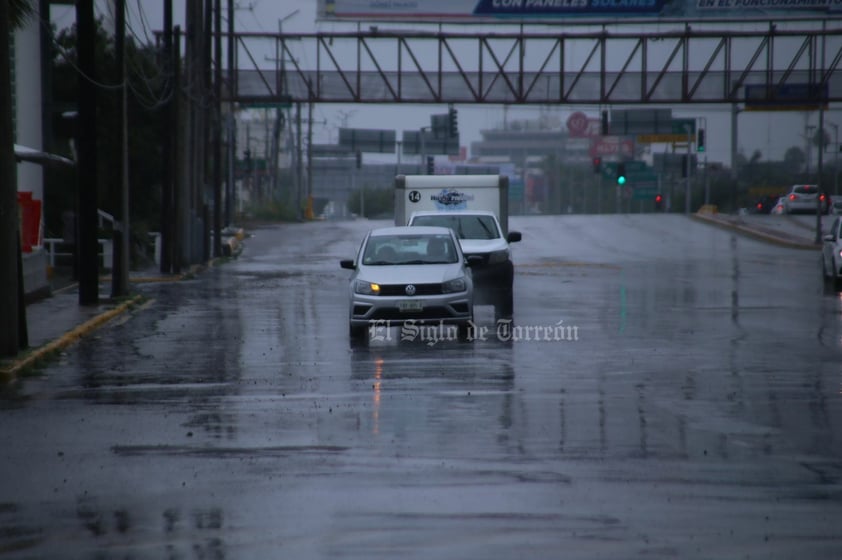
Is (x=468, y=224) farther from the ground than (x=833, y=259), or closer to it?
farther from the ground

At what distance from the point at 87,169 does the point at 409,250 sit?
24.8 feet

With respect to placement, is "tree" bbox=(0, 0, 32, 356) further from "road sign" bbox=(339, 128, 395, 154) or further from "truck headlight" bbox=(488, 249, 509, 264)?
"road sign" bbox=(339, 128, 395, 154)

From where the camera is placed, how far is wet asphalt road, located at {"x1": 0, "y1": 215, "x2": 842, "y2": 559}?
747 centimetres

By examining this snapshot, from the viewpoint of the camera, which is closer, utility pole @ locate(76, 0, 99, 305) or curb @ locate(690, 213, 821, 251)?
utility pole @ locate(76, 0, 99, 305)

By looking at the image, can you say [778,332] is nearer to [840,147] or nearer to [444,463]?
[444,463]

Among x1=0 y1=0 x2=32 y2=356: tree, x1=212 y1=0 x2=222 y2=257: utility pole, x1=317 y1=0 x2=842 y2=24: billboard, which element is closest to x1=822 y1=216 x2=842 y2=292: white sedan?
x1=0 y1=0 x2=32 y2=356: tree

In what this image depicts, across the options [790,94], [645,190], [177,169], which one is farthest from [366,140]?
[177,169]

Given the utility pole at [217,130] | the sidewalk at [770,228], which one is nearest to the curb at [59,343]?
the utility pole at [217,130]

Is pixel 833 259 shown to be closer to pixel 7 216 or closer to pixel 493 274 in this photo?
pixel 493 274

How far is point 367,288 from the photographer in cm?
1822

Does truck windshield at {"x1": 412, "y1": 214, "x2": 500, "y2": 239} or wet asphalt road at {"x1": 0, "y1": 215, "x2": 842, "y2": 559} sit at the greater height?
truck windshield at {"x1": 412, "y1": 214, "x2": 500, "y2": 239}

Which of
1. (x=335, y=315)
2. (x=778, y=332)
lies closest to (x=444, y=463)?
(x=778, y=332)

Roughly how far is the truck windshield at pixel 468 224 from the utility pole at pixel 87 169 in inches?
243

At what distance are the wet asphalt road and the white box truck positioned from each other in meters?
0.64
